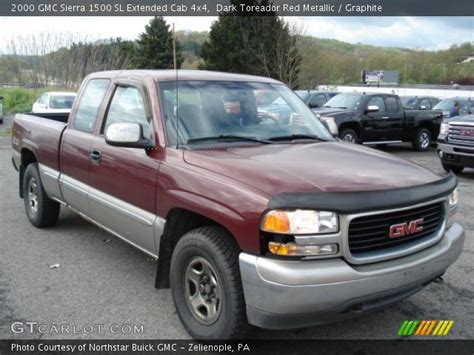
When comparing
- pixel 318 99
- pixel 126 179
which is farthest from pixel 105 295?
pixel 318 99

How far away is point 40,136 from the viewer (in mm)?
5598

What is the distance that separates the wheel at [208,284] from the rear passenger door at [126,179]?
17.4 inches

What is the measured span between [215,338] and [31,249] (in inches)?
115

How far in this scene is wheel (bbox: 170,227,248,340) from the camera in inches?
115

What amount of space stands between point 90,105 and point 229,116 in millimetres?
1698

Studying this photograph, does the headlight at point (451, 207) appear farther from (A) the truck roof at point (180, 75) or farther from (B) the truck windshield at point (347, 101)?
(B) the truck windshield at point (347, 101)

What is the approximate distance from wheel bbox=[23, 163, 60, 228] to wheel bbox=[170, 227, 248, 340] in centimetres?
291

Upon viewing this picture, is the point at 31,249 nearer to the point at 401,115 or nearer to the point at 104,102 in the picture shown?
the point at 104,102

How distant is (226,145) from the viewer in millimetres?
3660

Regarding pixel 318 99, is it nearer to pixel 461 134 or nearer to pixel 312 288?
pixel 461 134

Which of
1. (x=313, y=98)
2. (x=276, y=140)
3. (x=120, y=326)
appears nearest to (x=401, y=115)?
(x=313, y=98)

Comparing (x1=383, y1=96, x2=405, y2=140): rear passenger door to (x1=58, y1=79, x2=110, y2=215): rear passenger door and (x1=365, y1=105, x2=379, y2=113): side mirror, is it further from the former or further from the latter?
(x1=58, y1=79, x2=110, y2=215): rear passenger door

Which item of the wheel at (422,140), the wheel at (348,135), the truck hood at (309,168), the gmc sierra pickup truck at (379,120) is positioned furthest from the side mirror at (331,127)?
the wheel at (422,140)

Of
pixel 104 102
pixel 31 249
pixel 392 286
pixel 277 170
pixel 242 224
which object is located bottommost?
pixel 31 249
